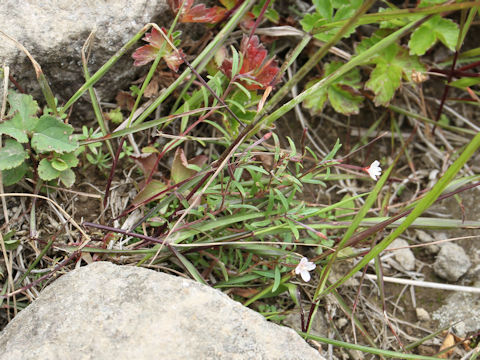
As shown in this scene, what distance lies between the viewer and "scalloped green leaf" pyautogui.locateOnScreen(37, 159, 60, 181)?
1.99 m

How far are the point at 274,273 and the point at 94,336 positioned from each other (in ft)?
2.73

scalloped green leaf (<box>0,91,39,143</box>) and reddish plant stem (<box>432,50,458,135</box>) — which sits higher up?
scalloped green leaf (<box>0,91,39,143</box>)

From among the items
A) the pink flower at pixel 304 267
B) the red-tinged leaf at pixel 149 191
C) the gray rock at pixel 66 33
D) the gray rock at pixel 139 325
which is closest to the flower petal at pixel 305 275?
the pink flower at pixel 304 267

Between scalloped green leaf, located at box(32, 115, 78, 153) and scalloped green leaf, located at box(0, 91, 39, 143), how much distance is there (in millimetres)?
32

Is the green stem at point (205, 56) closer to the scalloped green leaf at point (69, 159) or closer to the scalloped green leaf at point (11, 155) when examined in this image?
the scalloped green leaf at point (69, 159)

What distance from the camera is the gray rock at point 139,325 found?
5.08 feet

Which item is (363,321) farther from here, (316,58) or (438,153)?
(316,58)

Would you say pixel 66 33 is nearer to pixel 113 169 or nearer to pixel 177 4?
pixel 177 4

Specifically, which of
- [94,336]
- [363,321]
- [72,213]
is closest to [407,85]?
[363,321]

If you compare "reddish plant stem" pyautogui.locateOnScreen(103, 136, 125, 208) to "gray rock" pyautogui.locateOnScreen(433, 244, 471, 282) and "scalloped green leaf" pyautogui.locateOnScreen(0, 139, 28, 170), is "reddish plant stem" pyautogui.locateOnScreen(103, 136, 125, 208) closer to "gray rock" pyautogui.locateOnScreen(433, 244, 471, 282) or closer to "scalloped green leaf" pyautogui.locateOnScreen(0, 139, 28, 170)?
"scalloped green leaf" pyautogui.locateOnScreen(0, 139, 28, 170)

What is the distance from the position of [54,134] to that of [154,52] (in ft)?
1.87

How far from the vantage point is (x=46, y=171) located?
2006 millimetres

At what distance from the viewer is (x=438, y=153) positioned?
2.76 m

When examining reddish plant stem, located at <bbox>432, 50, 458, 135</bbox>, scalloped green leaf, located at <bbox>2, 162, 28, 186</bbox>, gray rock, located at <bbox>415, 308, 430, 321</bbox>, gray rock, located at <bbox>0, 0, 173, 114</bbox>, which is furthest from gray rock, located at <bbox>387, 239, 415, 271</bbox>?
scalloped green leaf, located at <bbox>2, 162, 28, 186</bbox>
